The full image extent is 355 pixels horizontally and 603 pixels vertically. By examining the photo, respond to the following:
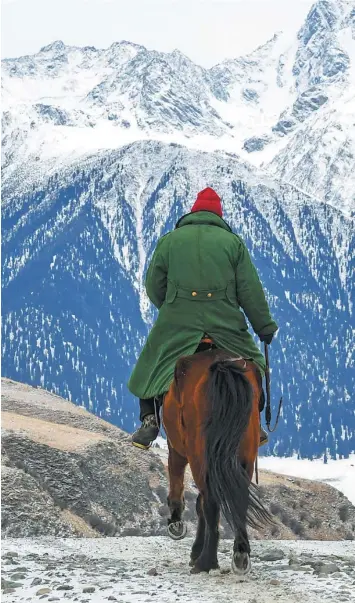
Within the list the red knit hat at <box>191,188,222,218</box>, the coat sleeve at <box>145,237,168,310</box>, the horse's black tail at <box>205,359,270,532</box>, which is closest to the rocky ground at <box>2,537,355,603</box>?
the horse's black tail at <box>205,359,270,532</box>

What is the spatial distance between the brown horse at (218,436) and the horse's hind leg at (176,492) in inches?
29.8

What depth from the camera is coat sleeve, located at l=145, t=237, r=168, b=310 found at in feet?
34.4

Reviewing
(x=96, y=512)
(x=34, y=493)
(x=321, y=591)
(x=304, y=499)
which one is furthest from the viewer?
(x=304, y=499)

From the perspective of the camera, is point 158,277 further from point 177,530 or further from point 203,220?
point 177,530

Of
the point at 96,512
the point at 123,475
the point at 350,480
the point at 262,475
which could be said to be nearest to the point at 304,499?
the point at 262,475

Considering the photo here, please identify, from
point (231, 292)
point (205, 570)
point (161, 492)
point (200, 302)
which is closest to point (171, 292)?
point (200, 302)

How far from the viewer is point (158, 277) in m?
10.5

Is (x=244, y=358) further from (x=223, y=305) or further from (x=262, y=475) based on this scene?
(x=262, y=475)

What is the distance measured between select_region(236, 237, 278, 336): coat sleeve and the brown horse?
622mm

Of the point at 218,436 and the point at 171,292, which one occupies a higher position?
the point at 171,292

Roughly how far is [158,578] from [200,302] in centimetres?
286

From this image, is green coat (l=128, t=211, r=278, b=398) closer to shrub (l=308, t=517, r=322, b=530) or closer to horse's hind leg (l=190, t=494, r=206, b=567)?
horse's hind leg (l=190, t=494, r=206, b=567)

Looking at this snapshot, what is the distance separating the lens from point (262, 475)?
35.8 meters

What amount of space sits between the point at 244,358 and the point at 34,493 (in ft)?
38.3
